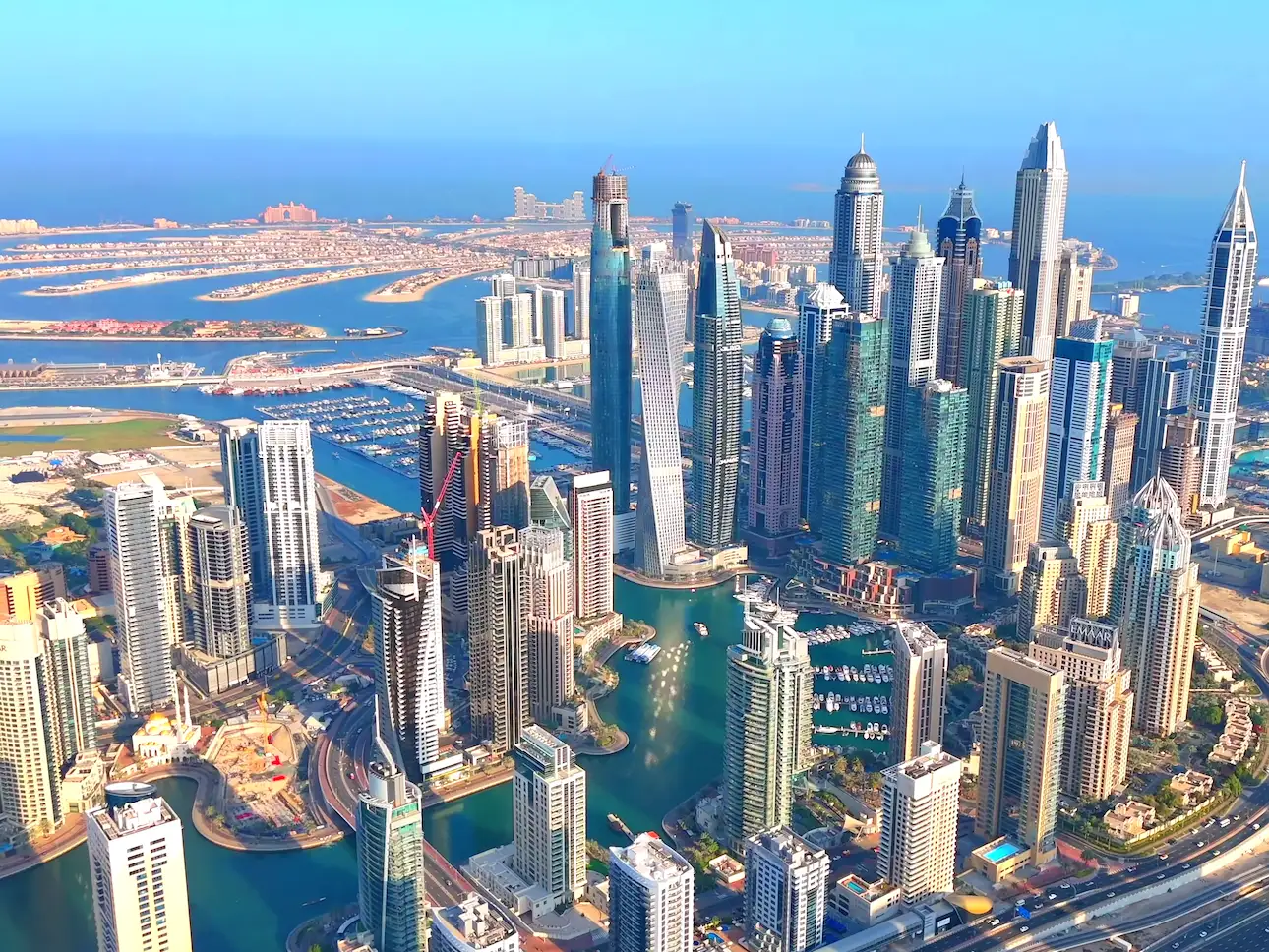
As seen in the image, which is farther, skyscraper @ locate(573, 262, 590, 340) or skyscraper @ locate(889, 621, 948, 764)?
skyscraper @ locate(573, 262, 590, 340)

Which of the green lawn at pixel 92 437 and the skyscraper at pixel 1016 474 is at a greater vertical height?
the skyscraper at pixel 1016 474

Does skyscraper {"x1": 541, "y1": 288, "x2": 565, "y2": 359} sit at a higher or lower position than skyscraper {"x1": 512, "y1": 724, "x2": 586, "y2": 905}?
higher

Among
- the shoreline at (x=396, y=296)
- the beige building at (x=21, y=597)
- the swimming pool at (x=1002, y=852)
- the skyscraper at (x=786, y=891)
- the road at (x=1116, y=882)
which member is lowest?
the road at (x=1116, y=882)

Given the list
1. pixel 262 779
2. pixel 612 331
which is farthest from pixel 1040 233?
pixel 262 779

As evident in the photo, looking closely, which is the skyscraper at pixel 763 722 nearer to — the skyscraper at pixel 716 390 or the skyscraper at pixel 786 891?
the skyscraper at pixel 786 891

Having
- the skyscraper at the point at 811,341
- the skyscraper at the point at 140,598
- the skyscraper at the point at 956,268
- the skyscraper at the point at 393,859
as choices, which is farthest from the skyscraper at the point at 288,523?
the skyscraper at the point at 956,268

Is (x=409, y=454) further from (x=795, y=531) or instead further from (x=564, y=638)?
(x=564, y=638)

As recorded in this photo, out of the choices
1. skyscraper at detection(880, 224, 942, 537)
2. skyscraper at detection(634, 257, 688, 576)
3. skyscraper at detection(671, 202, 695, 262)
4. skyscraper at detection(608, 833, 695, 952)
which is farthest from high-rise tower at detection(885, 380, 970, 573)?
skyscraper at detection(671, 202, 695, 262)

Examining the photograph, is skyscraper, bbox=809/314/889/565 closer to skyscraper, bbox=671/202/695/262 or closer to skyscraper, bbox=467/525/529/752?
skyscraper, bbox=467/525/529/752
